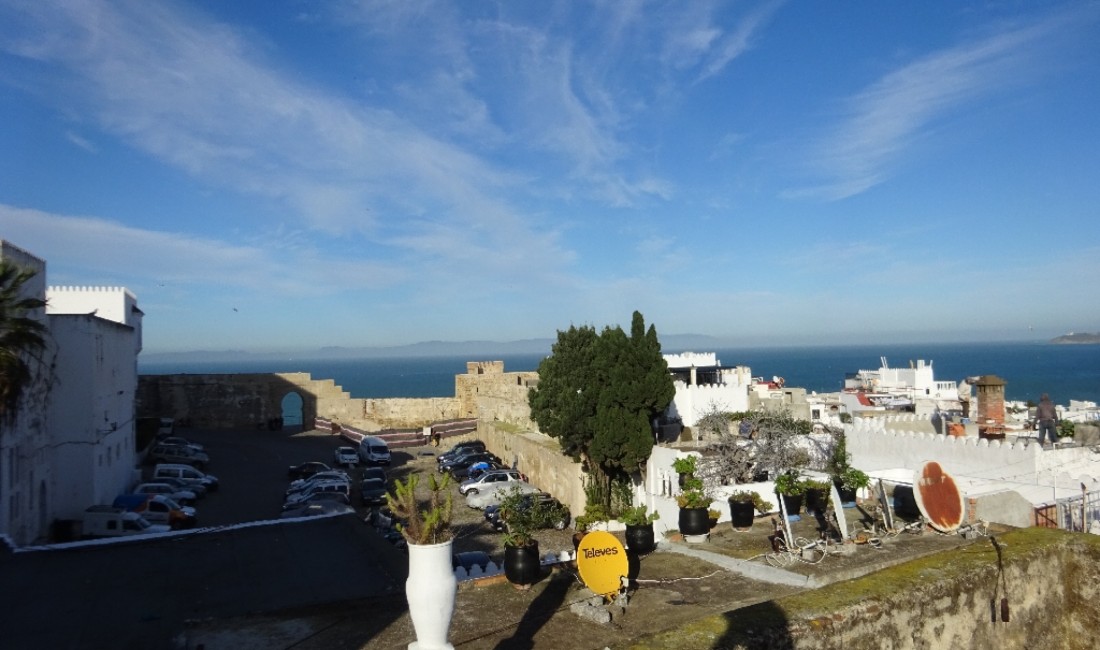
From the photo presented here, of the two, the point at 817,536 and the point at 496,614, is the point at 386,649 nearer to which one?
the point at 496,614

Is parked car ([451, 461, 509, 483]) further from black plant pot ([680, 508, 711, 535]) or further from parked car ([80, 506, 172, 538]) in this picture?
black plant pot ([680, 508, 711, 535])

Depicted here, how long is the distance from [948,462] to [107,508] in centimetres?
2224

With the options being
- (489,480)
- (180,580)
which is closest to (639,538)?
(180,580)

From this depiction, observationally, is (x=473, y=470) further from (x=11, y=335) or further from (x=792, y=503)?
(x=792, y=503)

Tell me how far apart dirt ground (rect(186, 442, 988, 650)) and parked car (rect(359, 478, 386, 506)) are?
1741 cm

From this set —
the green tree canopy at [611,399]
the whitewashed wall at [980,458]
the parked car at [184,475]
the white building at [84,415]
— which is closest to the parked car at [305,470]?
the parked car at [184,475]

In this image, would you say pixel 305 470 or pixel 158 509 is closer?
pixel 158 509

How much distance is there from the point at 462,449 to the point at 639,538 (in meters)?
25.5

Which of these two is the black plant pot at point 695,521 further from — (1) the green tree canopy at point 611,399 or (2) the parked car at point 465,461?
(2) the parked car at point 465,461

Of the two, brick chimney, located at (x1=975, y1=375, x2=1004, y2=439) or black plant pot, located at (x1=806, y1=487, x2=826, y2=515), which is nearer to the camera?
black plant pot, located at (x1=806, y1=487, x2=826, y2=515)

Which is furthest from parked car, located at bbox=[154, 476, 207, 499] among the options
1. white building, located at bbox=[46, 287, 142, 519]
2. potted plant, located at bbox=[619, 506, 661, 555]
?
potted plant, located at bbox=[619, 506, 661, 555]

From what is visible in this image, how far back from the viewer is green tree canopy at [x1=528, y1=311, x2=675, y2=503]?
76.5 ft

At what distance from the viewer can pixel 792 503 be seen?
38.2 feet

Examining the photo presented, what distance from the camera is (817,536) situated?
1052 centimetres
